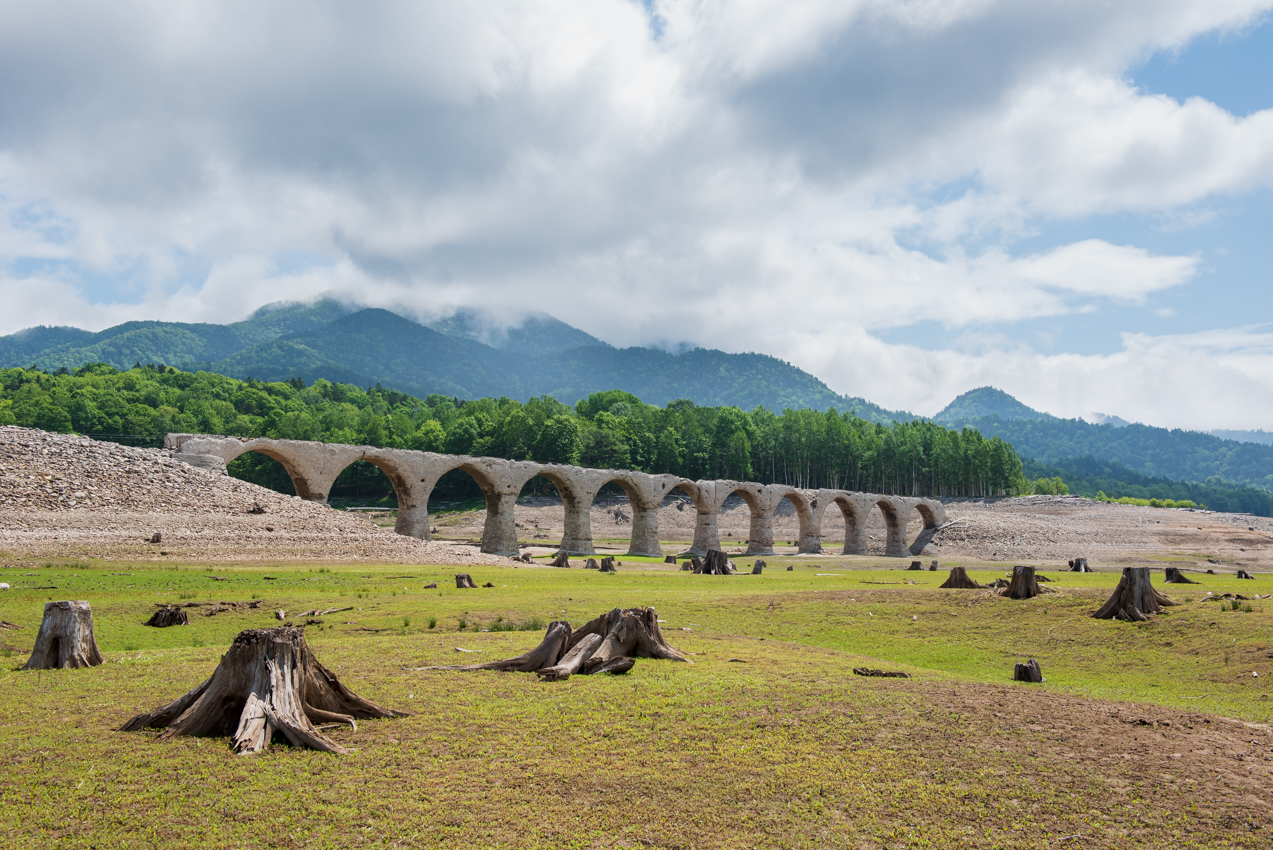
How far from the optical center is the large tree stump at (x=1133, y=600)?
15633mm

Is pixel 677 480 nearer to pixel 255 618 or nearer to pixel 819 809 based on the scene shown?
pixel 255 618

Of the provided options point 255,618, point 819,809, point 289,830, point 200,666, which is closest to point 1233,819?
point 819,809

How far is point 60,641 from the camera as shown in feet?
30.4

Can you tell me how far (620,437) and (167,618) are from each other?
303 feet

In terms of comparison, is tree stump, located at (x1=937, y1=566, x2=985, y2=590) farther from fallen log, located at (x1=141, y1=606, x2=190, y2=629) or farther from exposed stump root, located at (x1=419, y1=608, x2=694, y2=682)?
fallen log, located at (x1=141, y1=606, x2=190, y2=629)

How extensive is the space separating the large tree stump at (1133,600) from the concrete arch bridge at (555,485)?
3378 centimetres

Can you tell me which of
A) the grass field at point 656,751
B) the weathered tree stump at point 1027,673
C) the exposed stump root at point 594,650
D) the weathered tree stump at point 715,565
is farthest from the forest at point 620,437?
the weathered tree stump at point 1027,673

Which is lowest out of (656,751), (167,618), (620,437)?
(167,618)

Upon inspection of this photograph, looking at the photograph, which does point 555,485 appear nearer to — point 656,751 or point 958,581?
point 958,581

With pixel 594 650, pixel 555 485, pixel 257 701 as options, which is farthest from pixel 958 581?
pixel 555 485

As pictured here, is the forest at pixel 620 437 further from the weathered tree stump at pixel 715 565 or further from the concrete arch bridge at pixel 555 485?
the weathered tree stump at pixel 715 565

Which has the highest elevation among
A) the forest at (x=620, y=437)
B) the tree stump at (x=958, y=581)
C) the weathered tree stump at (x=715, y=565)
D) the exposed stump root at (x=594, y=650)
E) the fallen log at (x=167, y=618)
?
the forest at (x=620, y=437)

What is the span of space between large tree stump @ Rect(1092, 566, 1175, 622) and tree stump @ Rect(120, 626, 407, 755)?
15.8 metres

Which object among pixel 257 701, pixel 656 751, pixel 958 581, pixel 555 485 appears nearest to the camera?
pixel 257 701
